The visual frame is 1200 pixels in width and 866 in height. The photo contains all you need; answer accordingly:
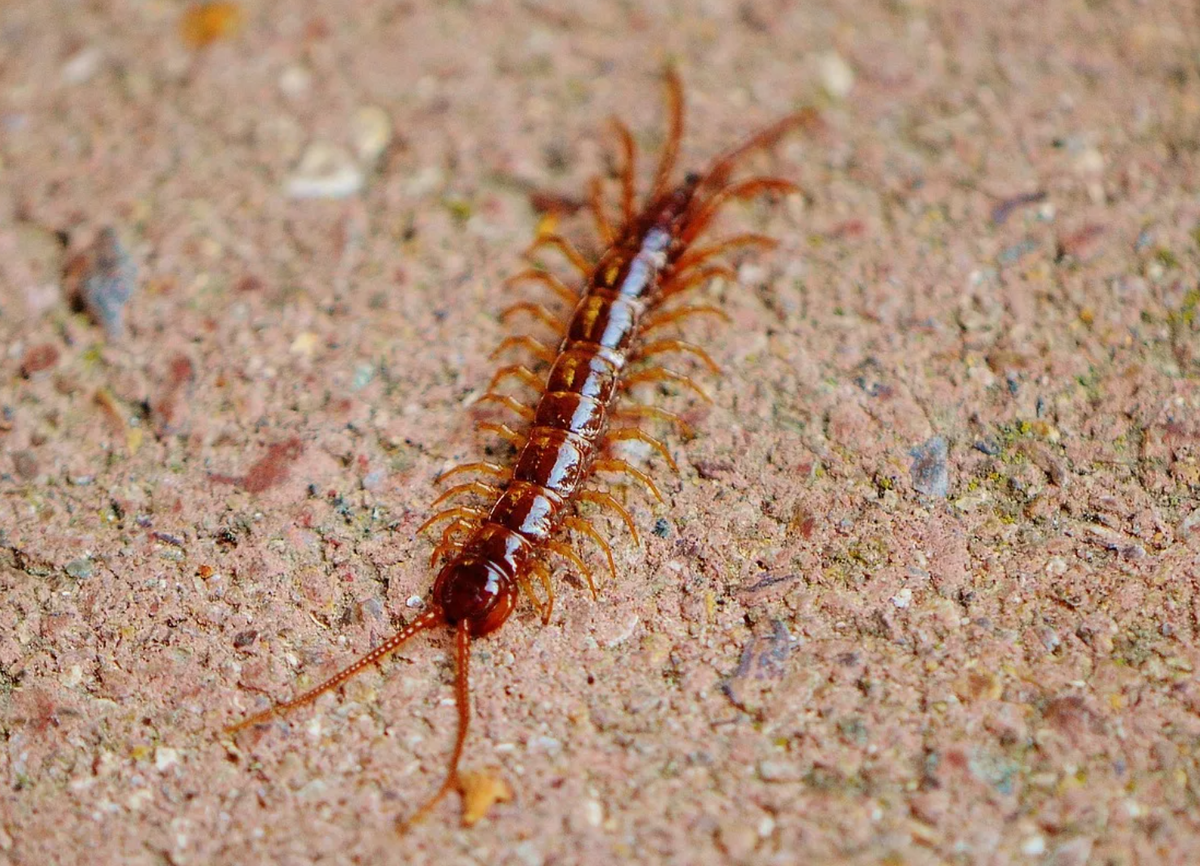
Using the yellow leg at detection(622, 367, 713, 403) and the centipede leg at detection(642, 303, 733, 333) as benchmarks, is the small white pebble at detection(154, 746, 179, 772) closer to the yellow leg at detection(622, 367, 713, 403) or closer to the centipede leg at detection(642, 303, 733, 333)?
the yellow leg at detection(622, 367, 713, 403)

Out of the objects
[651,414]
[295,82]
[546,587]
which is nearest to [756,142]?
[651,414]

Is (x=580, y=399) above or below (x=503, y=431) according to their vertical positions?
above

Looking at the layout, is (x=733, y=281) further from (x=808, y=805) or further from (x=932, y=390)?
(x=808, y=805)

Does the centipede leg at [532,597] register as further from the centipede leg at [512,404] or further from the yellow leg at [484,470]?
the centipede leg at [512,404]

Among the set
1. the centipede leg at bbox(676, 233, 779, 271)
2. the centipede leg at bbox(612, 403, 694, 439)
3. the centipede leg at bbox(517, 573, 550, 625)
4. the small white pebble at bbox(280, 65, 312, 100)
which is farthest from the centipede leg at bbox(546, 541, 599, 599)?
the small white pebble at bbox(280, 65, 312, 100)

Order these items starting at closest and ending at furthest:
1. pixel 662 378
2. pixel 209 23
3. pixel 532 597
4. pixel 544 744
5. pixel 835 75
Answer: pixel 544 744
pixel 532 597
pixel 662 378
pixel 835 75
pixel 209 23

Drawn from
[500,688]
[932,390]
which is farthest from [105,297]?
[932,390]

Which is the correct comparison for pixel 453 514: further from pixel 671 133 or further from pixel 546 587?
pixel 671 133

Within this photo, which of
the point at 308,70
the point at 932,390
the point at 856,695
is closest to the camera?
the point at 856,695
